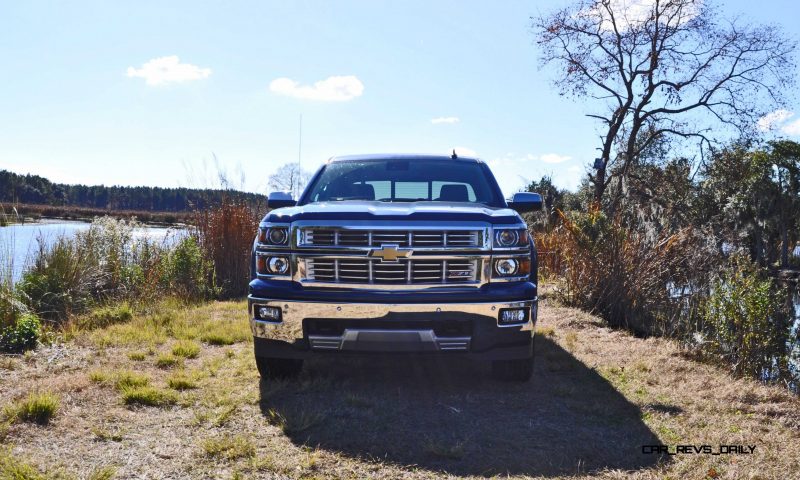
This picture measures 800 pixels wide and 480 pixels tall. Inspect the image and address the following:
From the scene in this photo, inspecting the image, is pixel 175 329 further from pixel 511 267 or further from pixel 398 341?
pixel 511 267

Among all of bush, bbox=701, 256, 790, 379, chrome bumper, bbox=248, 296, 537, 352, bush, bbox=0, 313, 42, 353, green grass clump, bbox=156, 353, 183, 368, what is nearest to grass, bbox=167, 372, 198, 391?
green grass clump, bbox=156, 353, 183, 368

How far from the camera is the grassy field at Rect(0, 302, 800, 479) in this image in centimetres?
319

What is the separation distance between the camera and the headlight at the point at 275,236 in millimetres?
4141

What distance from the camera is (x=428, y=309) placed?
3.89 metres

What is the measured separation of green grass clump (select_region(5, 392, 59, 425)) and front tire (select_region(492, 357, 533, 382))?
3.02 m

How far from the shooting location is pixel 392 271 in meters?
3.99

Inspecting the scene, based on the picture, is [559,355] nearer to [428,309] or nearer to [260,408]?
Result: [428,309]

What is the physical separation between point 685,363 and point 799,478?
247 cm

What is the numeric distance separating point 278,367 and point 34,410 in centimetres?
158

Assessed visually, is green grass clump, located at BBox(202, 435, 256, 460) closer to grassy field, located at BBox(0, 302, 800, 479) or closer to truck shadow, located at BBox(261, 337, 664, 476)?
grassy field, located at BBox(0, 302, 800, 479)

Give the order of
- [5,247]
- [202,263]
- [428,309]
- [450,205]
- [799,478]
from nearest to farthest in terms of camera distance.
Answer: [799,478], [428,309], [450,205], [5,247], [202,263]

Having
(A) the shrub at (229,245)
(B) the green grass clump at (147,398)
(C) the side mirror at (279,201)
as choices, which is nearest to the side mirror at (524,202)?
(C) the side mirror at (279,201)

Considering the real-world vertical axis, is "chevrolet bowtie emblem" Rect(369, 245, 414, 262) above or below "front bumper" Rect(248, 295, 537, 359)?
above

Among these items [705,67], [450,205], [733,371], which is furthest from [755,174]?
[450,205]
